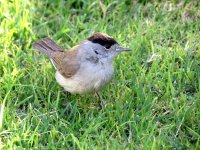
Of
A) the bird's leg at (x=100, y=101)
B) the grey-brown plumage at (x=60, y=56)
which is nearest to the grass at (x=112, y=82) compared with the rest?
the bird's leg at (x=100, y=101)

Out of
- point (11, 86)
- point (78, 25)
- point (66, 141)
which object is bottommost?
point (66, 141)

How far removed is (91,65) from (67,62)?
416 millimetres

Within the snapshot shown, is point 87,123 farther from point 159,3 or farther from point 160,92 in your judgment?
point 159,3

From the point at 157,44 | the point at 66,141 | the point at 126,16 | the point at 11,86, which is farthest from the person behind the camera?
the point at 126,16

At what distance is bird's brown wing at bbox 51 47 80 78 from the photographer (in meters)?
6.15

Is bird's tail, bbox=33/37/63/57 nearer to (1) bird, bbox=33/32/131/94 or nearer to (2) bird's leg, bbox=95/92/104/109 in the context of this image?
(1) bird, bbox=33/32/131/94

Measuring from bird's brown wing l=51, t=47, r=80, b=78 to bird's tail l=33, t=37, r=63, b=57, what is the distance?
0.20 metres

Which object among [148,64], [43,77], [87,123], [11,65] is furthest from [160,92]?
[11,65]

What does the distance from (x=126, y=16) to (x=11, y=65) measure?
2.00m

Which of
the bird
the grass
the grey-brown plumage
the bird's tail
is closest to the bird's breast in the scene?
the bird

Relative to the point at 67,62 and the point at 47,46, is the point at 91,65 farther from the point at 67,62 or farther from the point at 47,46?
the point at 47,46

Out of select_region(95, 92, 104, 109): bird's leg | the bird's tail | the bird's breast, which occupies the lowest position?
select_region(95, 92, 104, 109): bird's leg

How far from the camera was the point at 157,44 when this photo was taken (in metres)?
7.30

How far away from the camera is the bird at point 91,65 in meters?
5.97
